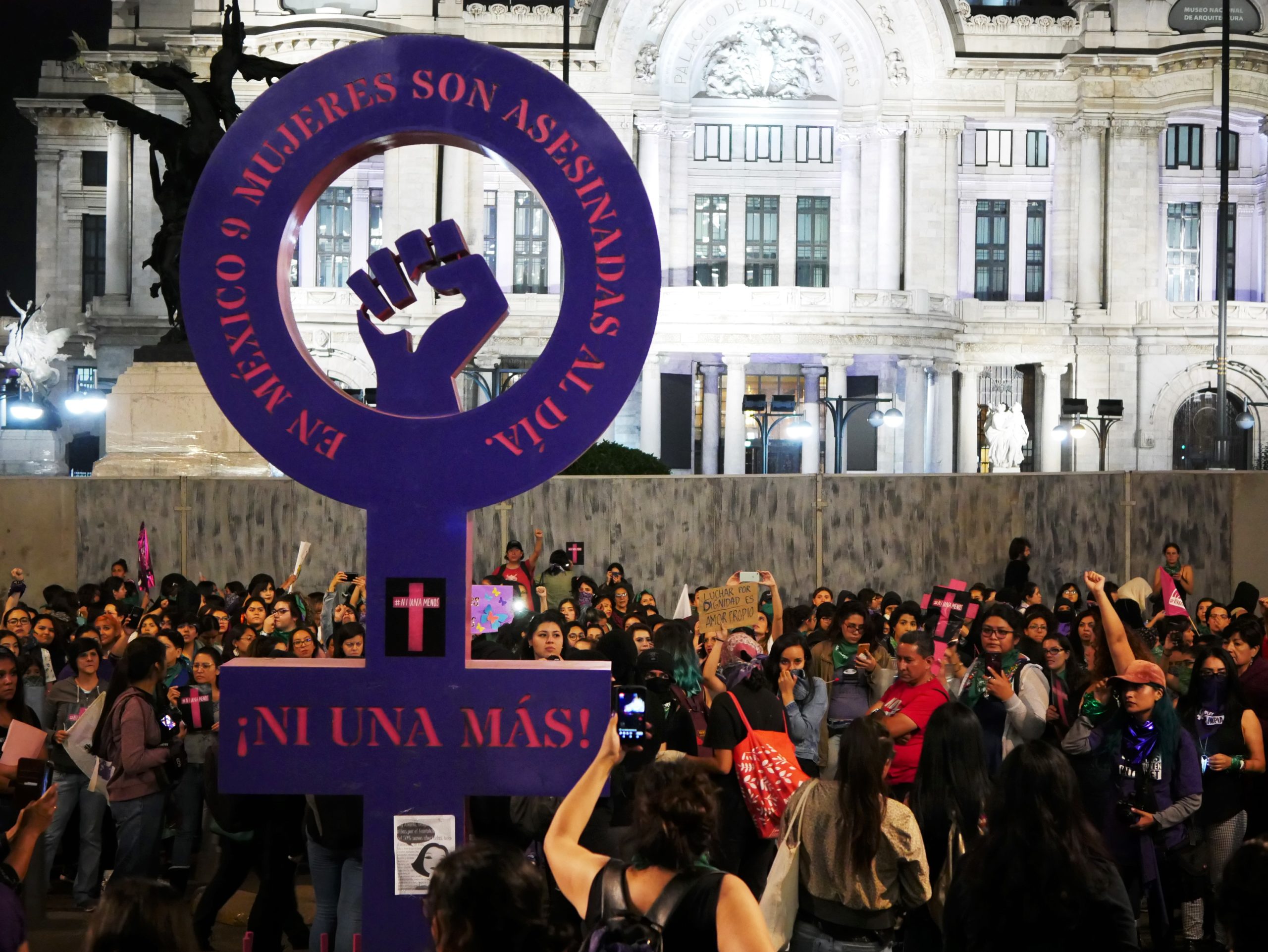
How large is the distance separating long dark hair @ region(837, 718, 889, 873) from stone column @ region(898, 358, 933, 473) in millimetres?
36406

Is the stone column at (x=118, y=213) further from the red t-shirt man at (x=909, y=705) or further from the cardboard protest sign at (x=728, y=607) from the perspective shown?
the red t-shirt man at (x=909, y=705)

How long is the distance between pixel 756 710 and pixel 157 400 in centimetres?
1471

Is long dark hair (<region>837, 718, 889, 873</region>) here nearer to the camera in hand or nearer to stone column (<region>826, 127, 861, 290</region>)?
the camera in hand

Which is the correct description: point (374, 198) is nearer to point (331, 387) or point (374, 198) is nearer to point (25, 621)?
point (25, 621)

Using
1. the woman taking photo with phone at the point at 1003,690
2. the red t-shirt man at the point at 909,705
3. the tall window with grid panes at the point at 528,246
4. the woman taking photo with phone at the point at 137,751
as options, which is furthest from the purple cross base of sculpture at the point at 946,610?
the tall window with grid panes at the point at 528,246

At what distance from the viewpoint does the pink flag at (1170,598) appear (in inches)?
520

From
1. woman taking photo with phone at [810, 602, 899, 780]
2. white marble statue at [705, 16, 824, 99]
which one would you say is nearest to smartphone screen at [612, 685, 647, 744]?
woman taking photo with phone at [810, 602, 899, 780]

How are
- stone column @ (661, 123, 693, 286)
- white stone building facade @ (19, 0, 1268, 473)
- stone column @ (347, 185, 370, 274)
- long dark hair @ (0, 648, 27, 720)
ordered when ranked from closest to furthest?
long dark hair @ (0, 648, 27, 720) → white stone building facade @ (19, 0, 1268, 473) → stone column @ (661, 123, 693, 286) → stone column @ (347, 185, 370, 274)

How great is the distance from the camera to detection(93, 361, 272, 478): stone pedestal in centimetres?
2009

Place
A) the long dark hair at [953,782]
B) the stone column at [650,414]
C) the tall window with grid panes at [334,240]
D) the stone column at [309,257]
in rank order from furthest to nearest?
the tall window with grid panes at [334,240] → the stone column at [309,257] → the stone column at [650,414] → the long dark hair at [953,782]

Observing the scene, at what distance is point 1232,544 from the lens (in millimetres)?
19828

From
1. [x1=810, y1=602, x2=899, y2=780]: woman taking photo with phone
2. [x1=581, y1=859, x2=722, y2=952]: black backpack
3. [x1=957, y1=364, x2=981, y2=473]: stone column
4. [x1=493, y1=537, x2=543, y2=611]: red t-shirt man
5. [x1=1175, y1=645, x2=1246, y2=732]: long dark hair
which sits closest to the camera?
[x1=581, y1=859, x2=722, y2=952]: black backpack

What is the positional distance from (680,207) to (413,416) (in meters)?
39.1

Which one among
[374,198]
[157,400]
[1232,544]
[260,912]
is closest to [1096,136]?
[374,198]
